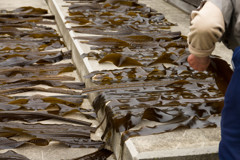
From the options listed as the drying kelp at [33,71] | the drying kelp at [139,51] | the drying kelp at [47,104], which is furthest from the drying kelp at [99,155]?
the drying kelp at [33,71]

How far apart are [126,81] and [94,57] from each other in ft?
1.76

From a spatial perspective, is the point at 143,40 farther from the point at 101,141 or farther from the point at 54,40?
the point at 101,141

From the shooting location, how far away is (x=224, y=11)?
1455 mm

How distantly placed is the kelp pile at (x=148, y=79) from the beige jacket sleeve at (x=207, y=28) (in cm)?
46

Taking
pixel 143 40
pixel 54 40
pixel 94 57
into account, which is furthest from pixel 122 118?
pixel 54 40

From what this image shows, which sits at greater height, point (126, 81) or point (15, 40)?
point (126, 81)

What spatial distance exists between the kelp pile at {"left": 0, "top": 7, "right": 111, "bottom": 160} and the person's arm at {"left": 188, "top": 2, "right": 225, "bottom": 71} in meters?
0.92

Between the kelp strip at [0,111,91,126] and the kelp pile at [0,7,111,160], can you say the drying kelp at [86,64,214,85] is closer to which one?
the kelp pile at [0,7,111,160]

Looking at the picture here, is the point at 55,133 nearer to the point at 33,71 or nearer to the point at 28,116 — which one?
the point at 28,116

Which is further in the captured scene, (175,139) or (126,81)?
(126,81)

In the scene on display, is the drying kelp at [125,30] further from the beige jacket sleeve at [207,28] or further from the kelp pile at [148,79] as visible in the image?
the beige jacket sleeve at [207,28]

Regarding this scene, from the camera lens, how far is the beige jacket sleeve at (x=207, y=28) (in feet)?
4.71

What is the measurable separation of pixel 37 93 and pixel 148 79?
876 millimetres

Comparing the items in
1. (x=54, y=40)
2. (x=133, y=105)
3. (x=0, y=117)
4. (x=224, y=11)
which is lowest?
(x=54, y=40)
